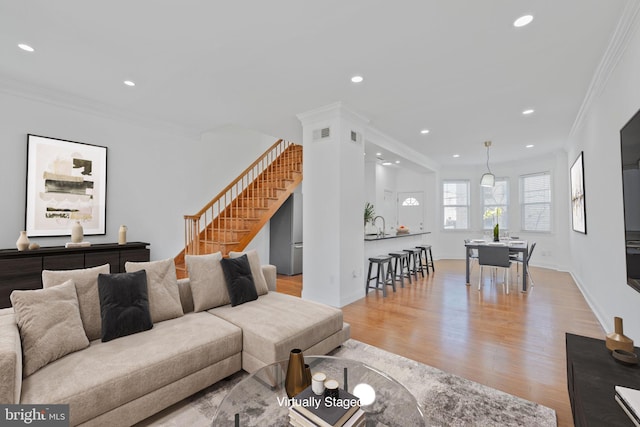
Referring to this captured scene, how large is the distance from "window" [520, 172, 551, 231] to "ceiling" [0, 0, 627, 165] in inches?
137

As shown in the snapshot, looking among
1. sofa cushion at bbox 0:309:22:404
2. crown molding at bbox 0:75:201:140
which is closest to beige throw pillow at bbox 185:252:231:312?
sofa cushion at bbox 0:309:22:404

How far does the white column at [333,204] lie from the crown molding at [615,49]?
278cm

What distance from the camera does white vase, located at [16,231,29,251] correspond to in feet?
11.4

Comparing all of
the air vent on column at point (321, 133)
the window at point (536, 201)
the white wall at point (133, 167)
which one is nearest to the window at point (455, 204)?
the window at point (536, 201)

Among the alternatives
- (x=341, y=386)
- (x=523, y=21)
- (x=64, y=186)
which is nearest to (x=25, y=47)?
(x=64, y=186)

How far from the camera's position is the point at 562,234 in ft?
22.8

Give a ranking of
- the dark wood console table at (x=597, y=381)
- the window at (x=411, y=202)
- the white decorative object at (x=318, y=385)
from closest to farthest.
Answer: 1. the dark wood console table at (x=597, y=381)
2. the white decorative object at (x=318, y=385)
3. the window at (x=411, y=202)

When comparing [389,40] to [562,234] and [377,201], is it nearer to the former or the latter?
[377,201]

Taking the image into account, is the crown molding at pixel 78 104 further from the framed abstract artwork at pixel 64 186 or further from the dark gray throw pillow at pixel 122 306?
the dark gray throw pillow at pixel 122 306

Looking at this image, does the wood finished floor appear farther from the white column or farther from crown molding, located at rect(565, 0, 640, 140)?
crown molding, located at rect(565, 0, 640, 140)

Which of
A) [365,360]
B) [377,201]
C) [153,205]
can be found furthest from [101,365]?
[377,201]

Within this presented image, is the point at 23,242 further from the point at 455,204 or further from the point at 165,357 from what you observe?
the point at 455,204

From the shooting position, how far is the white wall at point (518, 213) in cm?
693

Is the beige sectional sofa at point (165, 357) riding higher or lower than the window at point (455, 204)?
lower
